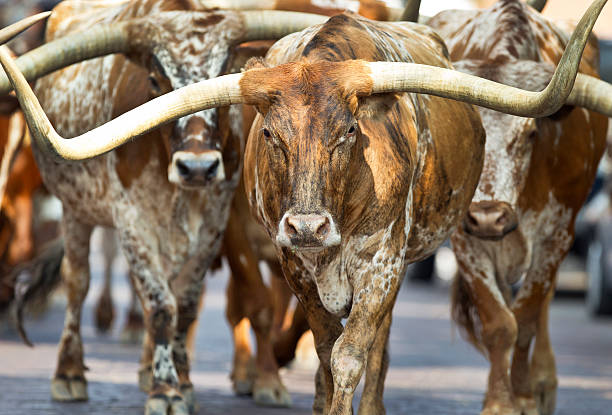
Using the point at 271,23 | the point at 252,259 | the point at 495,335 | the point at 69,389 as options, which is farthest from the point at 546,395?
the point at 69,389

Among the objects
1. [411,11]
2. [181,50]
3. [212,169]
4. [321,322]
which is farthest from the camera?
[411,11]

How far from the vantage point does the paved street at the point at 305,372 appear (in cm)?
843

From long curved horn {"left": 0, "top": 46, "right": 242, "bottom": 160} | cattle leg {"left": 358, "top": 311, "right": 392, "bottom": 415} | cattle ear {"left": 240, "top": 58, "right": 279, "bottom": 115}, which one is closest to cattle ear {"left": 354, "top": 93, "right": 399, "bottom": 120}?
cattle ear {"left": 240, "top": 58, "right": 279, "bottom": 115}

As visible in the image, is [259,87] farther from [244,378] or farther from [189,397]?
[244,378]

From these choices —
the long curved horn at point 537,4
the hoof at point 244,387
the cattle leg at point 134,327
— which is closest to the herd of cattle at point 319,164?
the hoof at point 244,387

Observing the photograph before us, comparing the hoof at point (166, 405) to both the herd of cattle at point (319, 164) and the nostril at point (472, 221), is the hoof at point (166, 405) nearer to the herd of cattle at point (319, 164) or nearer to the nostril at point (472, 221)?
the herd of cattle at point (319, 164)

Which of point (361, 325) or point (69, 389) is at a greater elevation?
point (361, 325)

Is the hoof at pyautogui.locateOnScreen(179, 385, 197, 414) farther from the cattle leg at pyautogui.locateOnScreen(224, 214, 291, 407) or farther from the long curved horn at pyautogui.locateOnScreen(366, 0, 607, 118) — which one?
the long curved horn at pyautogui.locateOnScreen(366, 0, 607, 118)

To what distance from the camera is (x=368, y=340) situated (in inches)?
231

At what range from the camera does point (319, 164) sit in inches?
219

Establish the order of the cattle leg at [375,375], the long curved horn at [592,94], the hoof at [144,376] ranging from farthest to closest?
the hoof at [144,376]
the long curved horn at [592,94]
the cattle leg at [375,375]

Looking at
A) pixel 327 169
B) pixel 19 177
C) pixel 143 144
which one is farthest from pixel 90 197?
pixel 19 177

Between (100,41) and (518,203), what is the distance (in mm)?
2692

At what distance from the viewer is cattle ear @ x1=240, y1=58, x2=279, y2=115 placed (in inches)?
227
